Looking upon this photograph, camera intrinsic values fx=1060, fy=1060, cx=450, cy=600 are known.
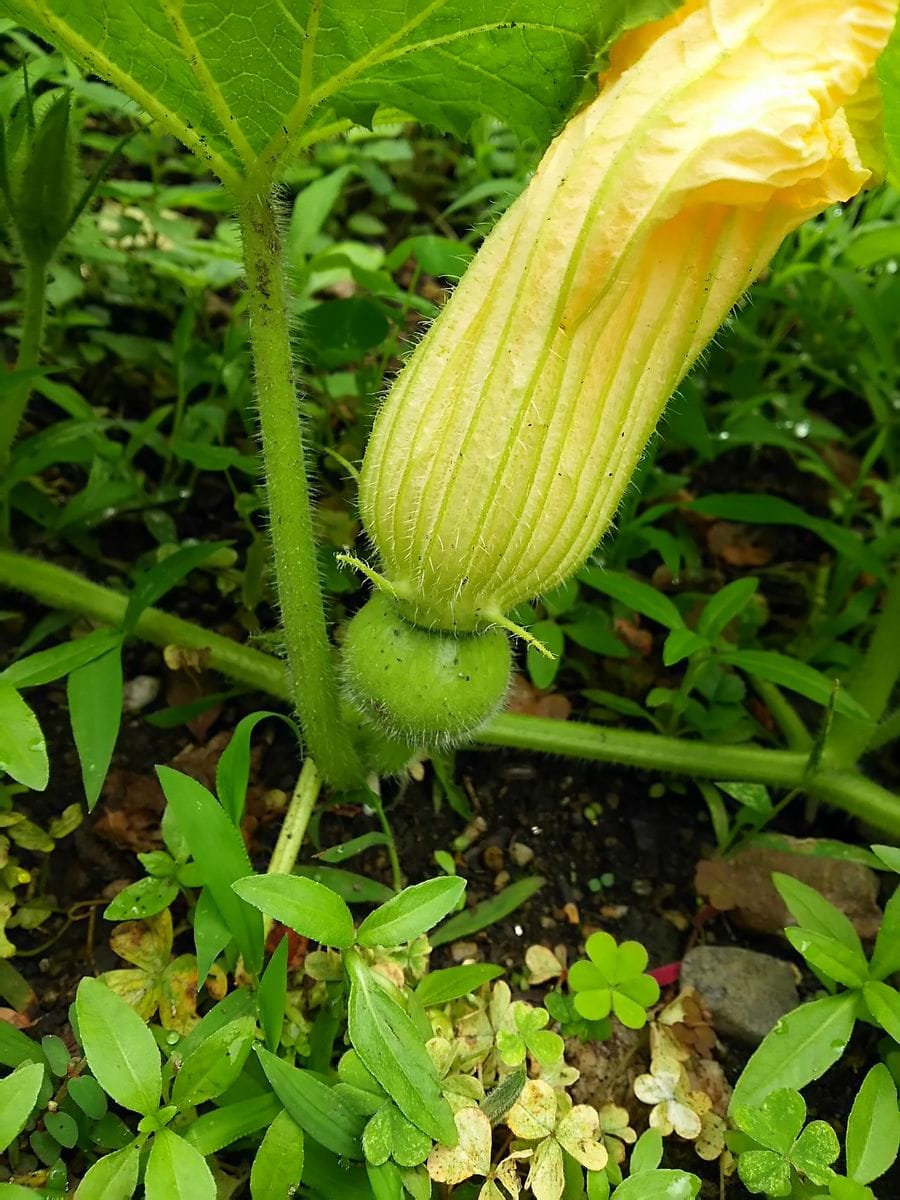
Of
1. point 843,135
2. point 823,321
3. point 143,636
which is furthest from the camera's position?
point 823,321

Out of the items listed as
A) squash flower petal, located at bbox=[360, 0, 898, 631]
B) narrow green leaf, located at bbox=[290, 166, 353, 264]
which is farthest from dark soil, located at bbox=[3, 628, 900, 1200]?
narrow green leaf, located at bbox=[290, 166, 353, 264]

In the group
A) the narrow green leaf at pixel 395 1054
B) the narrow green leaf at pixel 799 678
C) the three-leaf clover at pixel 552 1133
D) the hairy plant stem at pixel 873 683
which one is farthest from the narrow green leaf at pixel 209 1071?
the hairy plant stem at pixel 873 683

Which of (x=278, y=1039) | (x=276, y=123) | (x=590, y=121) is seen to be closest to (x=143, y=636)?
(x=278, y=1039)

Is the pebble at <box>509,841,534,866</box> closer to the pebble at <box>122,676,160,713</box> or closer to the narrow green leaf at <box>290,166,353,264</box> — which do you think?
the pebble at <box>122,676,160,713</box>

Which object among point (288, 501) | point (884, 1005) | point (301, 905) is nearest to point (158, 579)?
point (288, 501)

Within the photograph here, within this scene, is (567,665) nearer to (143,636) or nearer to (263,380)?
(143,636)

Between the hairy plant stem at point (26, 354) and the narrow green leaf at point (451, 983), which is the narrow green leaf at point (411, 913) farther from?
the hairy plant stem at point (26, 354)
